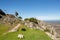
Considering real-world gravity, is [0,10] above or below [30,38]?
above

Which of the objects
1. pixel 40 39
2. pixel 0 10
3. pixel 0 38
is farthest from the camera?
pixel 0 10

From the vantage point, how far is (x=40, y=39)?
2005 inches

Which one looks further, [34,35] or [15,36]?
[34,35]

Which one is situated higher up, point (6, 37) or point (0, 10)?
point (0, 10)

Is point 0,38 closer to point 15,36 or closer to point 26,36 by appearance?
point 15,36

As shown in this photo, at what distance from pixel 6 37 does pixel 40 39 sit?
1455cm

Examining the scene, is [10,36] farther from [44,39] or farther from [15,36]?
[44,39]

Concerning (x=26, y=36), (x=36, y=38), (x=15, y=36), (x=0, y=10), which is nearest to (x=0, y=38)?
(x=15, y=36)

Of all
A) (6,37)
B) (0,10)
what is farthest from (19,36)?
(0,10)

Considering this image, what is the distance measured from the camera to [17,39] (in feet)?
156

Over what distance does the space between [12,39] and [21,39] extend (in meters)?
3.63

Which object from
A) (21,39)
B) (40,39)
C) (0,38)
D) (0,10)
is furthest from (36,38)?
(0,10)

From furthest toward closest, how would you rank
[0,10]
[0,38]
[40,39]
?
[0,10] → [40,39] → [0,38]

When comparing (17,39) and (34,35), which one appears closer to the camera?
(17,39)
